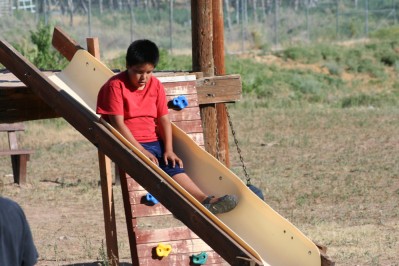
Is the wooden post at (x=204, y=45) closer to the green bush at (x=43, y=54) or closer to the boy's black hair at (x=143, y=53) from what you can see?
the boy's black hair at (x=143, y=53)

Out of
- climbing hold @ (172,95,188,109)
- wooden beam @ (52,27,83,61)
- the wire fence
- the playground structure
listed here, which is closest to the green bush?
the wire fence

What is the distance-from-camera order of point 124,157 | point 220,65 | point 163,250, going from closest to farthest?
1. point 124,157
2. point 163,250
3. point 220,65

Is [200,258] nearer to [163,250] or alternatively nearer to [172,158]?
[163,250]

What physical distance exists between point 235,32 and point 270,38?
141 centimetres

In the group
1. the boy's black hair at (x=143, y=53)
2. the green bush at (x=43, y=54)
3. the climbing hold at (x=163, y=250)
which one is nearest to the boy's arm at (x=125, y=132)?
the boy's black hair at (x=143, y=53)

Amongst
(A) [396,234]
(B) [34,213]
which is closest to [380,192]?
(A) [396,234]

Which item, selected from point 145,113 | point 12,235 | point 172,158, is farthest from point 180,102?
point 12,235

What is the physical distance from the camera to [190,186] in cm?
791

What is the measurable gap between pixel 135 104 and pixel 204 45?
6.63 ft

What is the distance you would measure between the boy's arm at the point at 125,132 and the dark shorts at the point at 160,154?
191mm

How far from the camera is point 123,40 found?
113 ft

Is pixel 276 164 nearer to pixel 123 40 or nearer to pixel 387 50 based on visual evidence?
pixel 123 40

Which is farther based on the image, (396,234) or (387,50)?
(387,50)

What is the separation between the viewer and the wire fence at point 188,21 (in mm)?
34375
